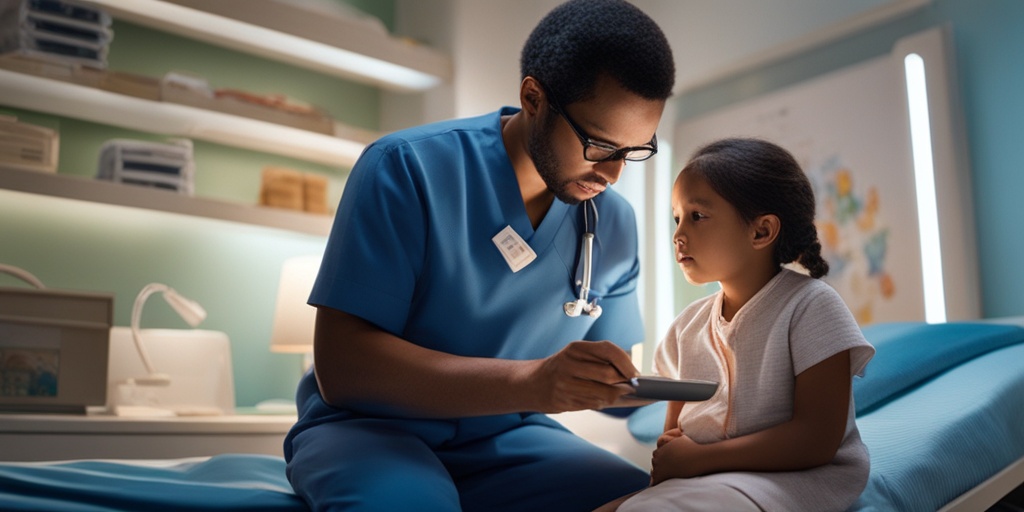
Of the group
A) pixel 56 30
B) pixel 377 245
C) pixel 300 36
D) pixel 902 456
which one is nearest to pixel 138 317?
pixel 56 30

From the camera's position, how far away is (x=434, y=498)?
116 centimetres

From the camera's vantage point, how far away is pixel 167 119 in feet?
9.89

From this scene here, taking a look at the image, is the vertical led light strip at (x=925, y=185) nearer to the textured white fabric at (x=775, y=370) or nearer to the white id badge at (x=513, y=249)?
the textured white fabric at (x=775, y=370)

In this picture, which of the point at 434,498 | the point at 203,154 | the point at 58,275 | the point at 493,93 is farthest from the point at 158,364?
the point at 434,498

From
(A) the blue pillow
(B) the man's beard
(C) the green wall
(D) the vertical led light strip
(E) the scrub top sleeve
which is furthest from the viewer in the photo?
(C) the green wall

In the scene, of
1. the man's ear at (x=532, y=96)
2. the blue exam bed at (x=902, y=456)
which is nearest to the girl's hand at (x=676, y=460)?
the blue exam bed at (x=902, y=456)

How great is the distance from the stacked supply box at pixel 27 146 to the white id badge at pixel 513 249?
1.80 metres

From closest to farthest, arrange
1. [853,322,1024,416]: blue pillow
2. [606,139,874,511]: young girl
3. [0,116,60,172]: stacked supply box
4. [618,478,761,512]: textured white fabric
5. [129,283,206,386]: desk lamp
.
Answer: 1. [618,478,761,512]: textured white fabric
2. [606,139,874,511]: young girl
3. [853,322,1024,416]: blue pillow
4. [0,116,60,172]: stacked supply box
5. [129,283,206,386]: desk lamp

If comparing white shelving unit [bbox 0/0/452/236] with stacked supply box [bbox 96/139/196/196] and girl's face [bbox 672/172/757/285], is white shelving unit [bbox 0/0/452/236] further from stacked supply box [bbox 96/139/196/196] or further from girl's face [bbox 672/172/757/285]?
girl's face [bbox 672/172/757/285]

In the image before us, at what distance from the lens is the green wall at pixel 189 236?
291 cm

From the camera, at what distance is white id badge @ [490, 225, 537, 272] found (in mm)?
1495

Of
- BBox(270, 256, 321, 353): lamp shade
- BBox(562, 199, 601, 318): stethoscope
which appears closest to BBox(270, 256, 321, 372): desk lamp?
BBox(270, 256, 321, 353): lamp shade

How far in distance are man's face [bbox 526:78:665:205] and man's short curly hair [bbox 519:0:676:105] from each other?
2 centimetres

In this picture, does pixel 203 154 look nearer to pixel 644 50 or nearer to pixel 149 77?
pixel 149 77
